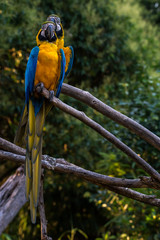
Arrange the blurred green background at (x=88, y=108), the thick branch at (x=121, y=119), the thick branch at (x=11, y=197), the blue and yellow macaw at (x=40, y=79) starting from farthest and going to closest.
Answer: the blurred green background at (x=88, y=108), the thick branch at (x=11, y=197), the blue and yellow macaw at (x=40, y=79), the thick branch at (x=121, y=119)

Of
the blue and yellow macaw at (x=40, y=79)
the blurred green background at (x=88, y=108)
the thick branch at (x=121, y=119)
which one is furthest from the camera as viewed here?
the blurred green background at (x=88, y=108)

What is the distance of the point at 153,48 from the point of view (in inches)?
140

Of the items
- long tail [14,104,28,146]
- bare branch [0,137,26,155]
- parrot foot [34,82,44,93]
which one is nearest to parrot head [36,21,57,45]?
parrot foot [34,82,44,93]

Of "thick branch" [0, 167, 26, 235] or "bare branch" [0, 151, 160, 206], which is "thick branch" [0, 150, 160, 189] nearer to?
"bare branch" [0, 151, 160, 206]

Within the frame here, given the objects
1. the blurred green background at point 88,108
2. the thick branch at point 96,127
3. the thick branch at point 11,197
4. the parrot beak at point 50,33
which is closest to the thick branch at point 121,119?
the thick branch at point 96,127

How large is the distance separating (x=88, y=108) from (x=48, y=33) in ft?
3.88

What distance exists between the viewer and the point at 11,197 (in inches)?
56.6

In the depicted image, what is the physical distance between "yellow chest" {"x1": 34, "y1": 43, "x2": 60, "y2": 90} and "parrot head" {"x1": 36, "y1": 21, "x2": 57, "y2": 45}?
24 millimetres

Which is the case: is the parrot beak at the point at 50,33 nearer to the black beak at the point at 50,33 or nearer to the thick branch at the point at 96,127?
the black beak at the point at 50,33

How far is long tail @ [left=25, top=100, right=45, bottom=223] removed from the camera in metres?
0.90

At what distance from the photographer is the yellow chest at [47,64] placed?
1.17m

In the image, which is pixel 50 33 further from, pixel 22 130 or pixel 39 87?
pixel 22 130

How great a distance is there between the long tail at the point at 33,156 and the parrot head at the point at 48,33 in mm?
286

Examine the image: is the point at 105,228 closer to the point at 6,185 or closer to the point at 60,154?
the point at 60,154
